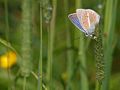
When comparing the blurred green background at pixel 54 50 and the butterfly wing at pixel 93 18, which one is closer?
the butterfly wing at pixel 93 18

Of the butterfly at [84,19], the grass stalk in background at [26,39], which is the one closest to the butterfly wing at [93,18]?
the butterfly at [84,19]

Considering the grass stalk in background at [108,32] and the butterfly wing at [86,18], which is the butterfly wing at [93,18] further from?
the grass stalk in background at [108,32]

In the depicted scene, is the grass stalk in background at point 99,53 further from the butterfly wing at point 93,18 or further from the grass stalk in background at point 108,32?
the grass stalk in background at point 108,32

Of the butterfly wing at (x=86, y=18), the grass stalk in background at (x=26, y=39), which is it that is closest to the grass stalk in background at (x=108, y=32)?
the grass stalk in background at (x=26, y=39)

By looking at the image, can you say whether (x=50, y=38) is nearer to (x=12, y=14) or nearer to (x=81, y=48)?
(x=81, y=48)

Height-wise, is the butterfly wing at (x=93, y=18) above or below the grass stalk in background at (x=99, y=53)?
above

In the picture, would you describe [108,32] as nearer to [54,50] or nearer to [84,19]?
[84,19]

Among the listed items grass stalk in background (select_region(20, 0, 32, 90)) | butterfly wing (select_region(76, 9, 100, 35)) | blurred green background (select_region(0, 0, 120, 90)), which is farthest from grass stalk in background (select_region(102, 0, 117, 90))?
butterfly wing (select_region(76, 9, 100, 35))

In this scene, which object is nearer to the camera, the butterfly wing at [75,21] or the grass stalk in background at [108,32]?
the butterfly wing at [75,21]

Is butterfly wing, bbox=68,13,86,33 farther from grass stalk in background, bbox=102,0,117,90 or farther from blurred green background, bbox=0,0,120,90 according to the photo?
grass stalk in background, bbox=102,0,117,90
